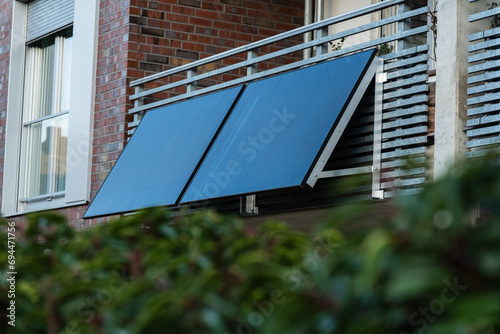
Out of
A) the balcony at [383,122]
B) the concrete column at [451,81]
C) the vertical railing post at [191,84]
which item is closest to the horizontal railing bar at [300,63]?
the balcony at [383,122]

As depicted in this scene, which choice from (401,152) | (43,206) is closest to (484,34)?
(401,152)

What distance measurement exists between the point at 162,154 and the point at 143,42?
6.43ft

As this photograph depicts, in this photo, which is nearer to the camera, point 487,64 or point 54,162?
point 487,64

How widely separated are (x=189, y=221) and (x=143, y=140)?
8.19 meters

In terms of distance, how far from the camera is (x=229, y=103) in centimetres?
928

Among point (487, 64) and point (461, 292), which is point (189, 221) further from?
point (487, 64)

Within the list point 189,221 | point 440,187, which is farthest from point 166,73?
point 440,187

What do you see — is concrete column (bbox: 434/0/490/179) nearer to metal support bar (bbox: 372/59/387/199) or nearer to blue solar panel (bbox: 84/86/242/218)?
metal support bar (bbox: 372/59/387/199)

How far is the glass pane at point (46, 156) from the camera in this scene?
12938 mm

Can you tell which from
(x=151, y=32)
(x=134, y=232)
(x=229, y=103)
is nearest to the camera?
(x=134, y=232)

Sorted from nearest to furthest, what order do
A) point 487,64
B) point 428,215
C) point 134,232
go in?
point 428,215 < point 134,232 < point 487,64

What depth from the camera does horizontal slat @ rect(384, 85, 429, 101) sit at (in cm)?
732

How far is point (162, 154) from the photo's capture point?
9.87 meters

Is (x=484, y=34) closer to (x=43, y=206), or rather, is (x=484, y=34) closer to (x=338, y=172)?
(x=338, y=172)
